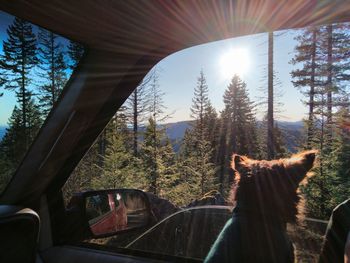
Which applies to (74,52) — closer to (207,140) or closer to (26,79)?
(26,79)

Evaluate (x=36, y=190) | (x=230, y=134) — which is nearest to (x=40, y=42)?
(x=36, y=190)

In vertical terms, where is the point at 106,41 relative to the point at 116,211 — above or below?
above

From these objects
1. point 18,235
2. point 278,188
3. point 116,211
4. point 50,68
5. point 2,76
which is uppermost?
point 50,68

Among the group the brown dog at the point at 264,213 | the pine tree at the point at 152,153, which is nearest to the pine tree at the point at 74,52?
the brown dog at the point at 264,213

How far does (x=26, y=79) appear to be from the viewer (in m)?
2.39

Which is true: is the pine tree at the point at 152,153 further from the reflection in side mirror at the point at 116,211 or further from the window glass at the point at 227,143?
the reflection in side mirror at the point at 116,211

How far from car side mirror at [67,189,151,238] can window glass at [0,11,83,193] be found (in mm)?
702

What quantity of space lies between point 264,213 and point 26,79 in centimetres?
180

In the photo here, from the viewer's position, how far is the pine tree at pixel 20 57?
2262 millimetres

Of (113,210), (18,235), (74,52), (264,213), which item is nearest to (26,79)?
(74,52)

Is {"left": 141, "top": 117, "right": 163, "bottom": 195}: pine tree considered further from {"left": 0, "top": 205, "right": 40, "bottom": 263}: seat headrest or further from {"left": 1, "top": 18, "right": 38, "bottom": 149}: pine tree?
{"left": 0, "top": 205, "right": 40, "bottom": 263}: seat headrest

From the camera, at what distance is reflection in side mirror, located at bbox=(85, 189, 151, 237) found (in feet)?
9.88

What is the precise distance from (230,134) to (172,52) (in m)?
15.8

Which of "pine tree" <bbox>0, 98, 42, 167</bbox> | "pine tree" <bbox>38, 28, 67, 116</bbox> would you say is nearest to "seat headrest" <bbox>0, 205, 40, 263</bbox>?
"pine tree" <bbox>0, 98, 42, 167</bbox>
